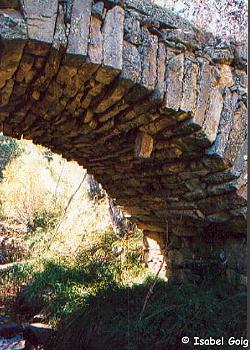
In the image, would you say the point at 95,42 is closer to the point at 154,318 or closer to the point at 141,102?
the point at 141,102

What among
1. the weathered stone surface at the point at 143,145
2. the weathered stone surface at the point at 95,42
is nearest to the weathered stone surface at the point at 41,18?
the weathered stone surface at the point at 95,42

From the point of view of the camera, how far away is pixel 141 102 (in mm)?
2572

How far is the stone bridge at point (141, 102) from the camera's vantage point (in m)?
2.13

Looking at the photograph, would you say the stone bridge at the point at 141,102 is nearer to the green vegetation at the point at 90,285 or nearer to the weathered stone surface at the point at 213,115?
the weathered stone surface at the point at 213,115

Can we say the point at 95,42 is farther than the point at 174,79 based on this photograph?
No

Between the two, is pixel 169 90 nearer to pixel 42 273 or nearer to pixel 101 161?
pixel 101 161

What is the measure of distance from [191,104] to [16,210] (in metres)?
5.20

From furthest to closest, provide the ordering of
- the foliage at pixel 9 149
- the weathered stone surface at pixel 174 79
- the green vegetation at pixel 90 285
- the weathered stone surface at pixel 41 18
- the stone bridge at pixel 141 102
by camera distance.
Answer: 1. the foliage at pixel 9 149
2. the green vegetation at pixel 90 285
3. the weathered stone surface at pixel 174 79
4. the stone bridge at pixel 141 102
5. the weathered stone surface at pixel 41 18

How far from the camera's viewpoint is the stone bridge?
2127 mm

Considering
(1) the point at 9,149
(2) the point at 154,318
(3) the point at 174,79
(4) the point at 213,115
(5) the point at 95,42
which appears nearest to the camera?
(5) the point at 95,42

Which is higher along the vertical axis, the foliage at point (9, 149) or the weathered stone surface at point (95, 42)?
the foliage at point (9, 149)

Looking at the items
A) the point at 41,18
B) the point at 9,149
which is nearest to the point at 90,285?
the point at 41,18

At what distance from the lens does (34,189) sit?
726 cm

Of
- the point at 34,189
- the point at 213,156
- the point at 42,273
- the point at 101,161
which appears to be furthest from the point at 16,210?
the point at 213,156
